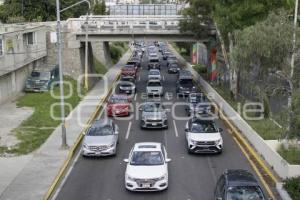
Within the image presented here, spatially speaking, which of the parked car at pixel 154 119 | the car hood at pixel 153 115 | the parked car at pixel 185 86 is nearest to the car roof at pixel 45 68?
the parked car at pixel 185 86

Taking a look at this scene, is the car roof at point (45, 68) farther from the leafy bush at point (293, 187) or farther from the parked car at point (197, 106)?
the leafy bush at point (293, 187)

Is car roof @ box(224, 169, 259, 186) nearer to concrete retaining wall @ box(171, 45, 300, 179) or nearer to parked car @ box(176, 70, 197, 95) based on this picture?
concrete retaining wall @ box(171, 45, 300, 179)

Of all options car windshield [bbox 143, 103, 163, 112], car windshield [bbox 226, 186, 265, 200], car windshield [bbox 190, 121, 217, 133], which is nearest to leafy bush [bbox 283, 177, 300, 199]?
car windshield [bbox 226, 186, 265, 200]

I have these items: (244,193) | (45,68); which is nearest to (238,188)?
(244,193)

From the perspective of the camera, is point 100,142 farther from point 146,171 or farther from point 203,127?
point 146,171

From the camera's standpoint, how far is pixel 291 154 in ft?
72.9

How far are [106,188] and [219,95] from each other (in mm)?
21547

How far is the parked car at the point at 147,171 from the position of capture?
63.1ft

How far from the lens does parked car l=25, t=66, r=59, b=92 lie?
4431 centimetres

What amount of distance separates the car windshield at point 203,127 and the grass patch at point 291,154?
3.79 metres

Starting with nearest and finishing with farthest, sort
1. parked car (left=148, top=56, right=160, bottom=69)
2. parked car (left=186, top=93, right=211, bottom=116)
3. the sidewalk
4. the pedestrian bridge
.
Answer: the sidewalk < parked car (left=186, top=93, right=211, bottom=116) < the pedestrian bridge < parked car (left=148, top=56, right=160, bottom=69)

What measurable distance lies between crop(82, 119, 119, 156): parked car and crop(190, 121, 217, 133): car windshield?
383 centimetres

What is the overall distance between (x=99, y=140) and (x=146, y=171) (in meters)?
5.68

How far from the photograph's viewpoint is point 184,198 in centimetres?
1888
